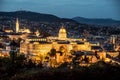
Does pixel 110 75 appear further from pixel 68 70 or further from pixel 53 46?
pixel 53 46

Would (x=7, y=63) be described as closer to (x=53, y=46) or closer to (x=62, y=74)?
(x=62, y=74)

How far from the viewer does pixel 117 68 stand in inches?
531

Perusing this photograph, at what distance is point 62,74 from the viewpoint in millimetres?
12844

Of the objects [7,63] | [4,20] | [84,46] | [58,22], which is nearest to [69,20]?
[58,22]

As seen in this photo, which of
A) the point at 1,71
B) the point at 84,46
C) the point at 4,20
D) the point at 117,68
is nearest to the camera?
the point at 117,68

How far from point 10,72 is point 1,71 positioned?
0.76ft

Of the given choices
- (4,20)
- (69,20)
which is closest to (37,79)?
(4,20)

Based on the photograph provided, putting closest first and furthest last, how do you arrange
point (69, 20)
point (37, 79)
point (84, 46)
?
point (37, 79)
point (84, 46)
point (69, 20)

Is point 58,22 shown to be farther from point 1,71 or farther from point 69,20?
point 1,71

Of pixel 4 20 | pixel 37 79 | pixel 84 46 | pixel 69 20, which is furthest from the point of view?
pixel 69 20

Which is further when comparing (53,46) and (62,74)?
(53,46)

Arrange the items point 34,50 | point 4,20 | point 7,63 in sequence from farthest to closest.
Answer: point 4,20 → point 34,50 → point 7,63

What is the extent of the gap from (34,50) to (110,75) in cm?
2264

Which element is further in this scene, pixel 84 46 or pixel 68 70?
pixel 84 46
